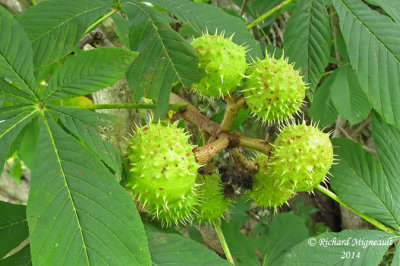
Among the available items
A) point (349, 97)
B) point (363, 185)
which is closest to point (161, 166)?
point (363, 185)

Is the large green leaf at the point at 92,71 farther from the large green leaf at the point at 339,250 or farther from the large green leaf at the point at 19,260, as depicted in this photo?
the large green leaf at the point at 339,250

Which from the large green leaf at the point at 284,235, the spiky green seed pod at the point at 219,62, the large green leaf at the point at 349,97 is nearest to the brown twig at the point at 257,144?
the spiky green seed pod at the point at 219,62

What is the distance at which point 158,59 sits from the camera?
4.02ft

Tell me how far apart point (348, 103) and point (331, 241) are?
4.01 ft

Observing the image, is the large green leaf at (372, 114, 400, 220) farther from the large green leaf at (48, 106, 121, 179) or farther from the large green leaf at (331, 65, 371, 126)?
the large green leaf at (48, 106, 121, 179)

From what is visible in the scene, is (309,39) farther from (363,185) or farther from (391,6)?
(363,185)

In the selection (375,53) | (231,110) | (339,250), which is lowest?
(339,250)

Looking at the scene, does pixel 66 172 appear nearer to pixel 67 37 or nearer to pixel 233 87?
pixel 67 37

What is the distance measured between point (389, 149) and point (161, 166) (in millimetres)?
994

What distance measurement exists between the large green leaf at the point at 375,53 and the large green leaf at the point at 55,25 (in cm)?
100

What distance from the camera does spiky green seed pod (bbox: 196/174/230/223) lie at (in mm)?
1453

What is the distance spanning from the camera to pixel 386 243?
144 centimetres

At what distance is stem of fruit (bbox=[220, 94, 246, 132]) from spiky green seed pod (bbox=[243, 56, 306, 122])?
4 cm

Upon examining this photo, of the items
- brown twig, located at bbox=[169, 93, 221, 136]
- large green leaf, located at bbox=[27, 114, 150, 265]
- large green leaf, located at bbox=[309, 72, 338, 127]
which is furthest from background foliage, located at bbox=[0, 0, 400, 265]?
large green leaf, located at bbox=[309, 72, 338, 127]
